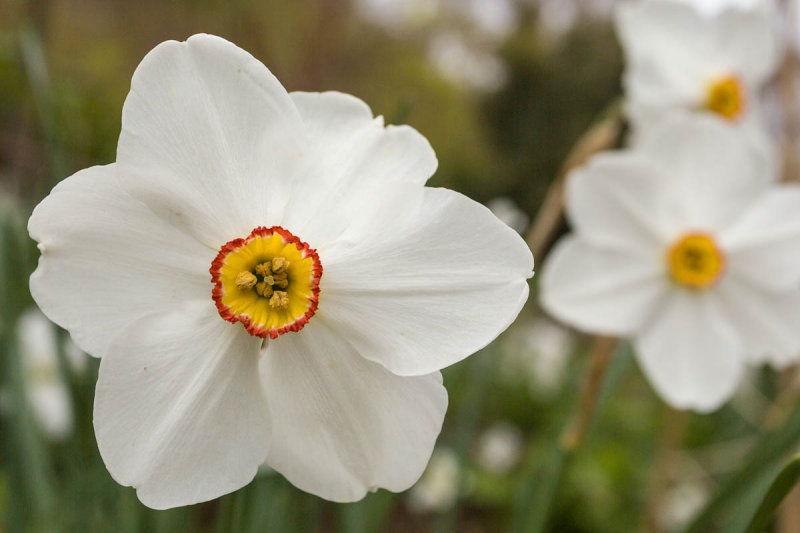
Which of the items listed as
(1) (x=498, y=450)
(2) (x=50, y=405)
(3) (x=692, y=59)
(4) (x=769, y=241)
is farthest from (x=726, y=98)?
(1) (x=498, y=450)

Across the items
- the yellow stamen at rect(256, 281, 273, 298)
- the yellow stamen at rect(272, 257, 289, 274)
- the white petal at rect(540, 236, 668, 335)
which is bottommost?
the white petal at rect(540, 236, 668, 335)

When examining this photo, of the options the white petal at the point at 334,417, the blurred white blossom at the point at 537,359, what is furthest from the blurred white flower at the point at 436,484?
the white petal at the point at 334,417

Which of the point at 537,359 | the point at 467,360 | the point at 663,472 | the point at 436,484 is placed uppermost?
the point at 467,360

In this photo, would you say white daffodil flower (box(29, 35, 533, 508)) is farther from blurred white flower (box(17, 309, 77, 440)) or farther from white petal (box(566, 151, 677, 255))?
blurred white flower (box(17, 309, 77, 440))

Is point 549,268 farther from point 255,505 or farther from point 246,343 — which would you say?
point 246,343

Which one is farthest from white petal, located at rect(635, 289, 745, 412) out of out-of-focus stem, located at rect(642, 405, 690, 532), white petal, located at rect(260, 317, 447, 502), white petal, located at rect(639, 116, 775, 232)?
white petal, located at rect(260, 317, 447, 502)

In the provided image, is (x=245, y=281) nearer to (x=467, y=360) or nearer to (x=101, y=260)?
(x=101, y=260)
